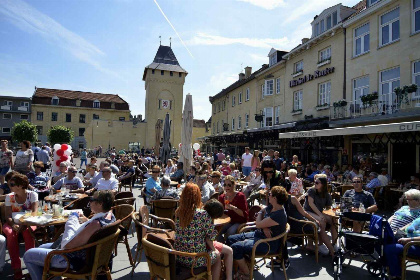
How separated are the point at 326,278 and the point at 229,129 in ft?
90.4

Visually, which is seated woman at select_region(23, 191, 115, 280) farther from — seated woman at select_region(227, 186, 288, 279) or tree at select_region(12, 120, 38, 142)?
tree at select_region(12, 120, 38, 142)

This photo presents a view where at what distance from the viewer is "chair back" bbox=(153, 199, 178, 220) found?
5598mm

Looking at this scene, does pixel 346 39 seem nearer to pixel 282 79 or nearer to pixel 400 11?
pixel 400 11

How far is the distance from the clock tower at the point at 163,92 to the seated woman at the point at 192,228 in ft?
149

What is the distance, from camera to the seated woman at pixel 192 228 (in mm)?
3207

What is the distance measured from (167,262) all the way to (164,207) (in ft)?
8.76

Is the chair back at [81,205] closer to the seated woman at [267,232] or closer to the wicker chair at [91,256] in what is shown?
the wicker chair at [91,256]

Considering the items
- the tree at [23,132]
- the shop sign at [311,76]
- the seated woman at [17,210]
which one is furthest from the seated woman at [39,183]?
the tree at [23,132]

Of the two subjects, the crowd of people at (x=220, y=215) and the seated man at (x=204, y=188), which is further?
the seated man at (x=204, y=188)

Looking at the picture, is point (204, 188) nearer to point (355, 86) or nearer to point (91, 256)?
point (91, 256)

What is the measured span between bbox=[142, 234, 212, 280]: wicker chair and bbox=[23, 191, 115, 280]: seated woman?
65cm

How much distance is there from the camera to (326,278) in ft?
14.1

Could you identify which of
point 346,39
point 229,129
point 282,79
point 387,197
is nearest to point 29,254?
point 387,197

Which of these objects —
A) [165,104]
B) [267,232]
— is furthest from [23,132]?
[267,232]
